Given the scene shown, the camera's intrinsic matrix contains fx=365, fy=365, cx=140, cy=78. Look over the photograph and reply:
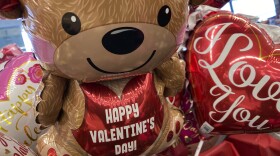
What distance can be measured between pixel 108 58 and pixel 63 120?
0.20 meters

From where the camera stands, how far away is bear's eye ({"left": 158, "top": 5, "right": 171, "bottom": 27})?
475mm

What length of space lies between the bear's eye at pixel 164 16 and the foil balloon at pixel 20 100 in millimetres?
358

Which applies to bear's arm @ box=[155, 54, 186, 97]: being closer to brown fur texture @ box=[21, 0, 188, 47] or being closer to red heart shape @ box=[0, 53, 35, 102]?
brown fur texture @ box=[21, 0, 188, 47]

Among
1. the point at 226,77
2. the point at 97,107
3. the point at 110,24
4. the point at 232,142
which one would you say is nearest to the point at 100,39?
the point at 110,24

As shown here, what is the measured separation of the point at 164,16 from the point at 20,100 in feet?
1.45

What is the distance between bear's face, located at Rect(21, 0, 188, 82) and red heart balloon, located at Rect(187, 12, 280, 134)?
28 cm

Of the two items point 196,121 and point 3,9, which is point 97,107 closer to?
point 3,9

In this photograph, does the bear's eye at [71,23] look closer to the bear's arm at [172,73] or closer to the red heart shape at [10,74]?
the bear's arm at [172,73]

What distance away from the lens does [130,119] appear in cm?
58

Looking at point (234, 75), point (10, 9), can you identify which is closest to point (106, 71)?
point (10, 9)

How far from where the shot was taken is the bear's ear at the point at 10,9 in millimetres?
507

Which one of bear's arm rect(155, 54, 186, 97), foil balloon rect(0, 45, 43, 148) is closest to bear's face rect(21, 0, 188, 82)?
bear's arm rect(155, 54, 186, 97)

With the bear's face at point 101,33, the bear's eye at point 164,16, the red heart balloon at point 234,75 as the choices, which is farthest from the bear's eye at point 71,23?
the red heart balloon at point 234,75

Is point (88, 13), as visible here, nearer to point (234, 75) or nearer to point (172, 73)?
point (172, 73)
